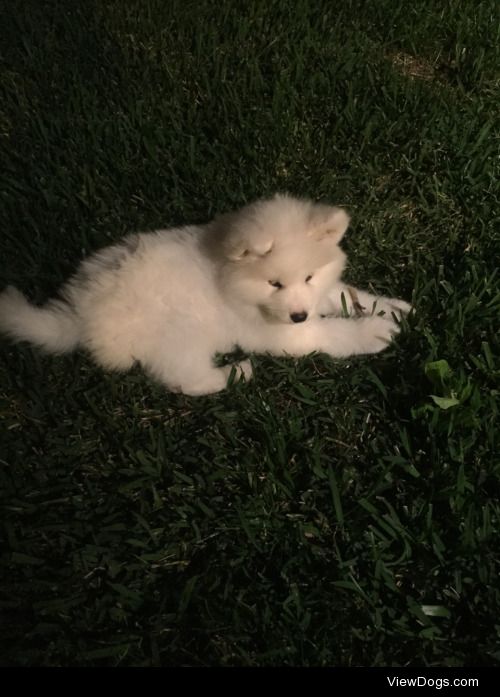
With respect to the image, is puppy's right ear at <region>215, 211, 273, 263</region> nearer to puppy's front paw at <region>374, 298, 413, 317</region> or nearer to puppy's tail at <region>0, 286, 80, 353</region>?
puppy's tail at <region>0, 286, 80, 353</region>

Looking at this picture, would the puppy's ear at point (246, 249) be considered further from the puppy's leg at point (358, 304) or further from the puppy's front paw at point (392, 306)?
the puppy's front paw at point (392, 306)

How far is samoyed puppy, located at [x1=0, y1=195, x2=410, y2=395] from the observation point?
6.48 feet

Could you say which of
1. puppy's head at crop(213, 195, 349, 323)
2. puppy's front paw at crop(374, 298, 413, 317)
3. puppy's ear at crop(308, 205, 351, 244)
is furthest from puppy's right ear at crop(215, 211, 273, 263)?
puppy's front paw at crop(374, 298, 413, 317)

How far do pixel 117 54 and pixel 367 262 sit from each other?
86.1 inches

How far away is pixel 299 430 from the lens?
213 cm

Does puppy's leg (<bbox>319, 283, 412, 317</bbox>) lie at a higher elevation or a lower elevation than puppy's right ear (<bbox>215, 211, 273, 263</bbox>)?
lower

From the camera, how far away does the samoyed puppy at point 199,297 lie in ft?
6.48

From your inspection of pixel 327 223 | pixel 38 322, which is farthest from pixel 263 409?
pixel 38 322

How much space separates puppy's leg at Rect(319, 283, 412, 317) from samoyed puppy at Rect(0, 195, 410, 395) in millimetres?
216

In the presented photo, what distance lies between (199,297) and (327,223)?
524mm

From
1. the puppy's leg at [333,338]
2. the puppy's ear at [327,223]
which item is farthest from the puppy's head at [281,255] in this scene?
the puppy's leg at [333,338]

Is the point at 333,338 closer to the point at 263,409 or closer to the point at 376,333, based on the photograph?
the point at 376,333

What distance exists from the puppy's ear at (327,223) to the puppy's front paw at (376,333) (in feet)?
1.60

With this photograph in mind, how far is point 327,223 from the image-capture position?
1.95 metres
